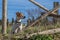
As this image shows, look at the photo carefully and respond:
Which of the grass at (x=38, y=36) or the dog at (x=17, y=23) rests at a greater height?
the dog at (x=17, y=23)

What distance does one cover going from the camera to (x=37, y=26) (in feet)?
30.9

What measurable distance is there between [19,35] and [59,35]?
4.50ft

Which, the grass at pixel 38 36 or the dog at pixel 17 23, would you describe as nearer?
the grass at pixel 38 36

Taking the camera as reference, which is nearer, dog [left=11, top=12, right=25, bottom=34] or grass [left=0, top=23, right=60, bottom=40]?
grass [left=0, top=23, right=60, bottom=40]

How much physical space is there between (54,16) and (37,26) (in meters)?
0.73

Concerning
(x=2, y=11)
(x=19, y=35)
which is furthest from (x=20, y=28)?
(x=2, y=11)

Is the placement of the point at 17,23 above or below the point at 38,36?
above

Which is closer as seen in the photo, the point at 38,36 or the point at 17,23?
the point at 38,36

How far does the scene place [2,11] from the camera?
375 inches

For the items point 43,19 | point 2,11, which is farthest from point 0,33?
point 43,19

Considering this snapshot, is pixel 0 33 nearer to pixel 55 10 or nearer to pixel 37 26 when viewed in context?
pixel 37 26

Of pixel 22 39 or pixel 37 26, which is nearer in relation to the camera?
pixel 22 39

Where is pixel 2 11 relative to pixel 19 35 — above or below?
above

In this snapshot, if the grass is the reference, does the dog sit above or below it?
above
